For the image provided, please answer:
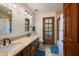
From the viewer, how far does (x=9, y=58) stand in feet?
4.23

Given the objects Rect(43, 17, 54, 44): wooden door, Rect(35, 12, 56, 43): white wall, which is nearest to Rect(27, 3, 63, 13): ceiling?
Rect(35, 12, 56, 43): white wall

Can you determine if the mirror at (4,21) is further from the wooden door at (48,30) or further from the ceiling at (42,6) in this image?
the wooden door at (48,30)

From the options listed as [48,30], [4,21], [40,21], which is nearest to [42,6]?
[40,21]

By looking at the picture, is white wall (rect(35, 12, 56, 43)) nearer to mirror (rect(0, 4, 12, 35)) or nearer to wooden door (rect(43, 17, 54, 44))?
wooden door (rect(43, 17, 54, 44))

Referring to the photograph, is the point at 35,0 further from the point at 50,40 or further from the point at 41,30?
the point at 50,40

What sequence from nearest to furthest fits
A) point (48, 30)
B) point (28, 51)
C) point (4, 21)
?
1. point (4, 21)
2. point (28, 51)
3. point (48, 30)

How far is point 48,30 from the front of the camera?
19.4 feet

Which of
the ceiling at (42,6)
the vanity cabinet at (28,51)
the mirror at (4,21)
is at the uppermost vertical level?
the ceiling at (42,6)

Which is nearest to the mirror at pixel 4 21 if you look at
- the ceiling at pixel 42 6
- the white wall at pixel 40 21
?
the ceiling at pixel 42 6

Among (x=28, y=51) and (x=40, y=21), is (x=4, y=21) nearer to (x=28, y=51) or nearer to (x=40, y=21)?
(x=28, y=51)

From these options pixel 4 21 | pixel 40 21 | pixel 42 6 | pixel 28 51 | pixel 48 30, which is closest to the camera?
pixel 4 21

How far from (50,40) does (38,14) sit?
165 centimetres

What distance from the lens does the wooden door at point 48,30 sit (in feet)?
18.2

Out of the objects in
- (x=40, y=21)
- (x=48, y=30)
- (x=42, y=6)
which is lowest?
(x=48, y=30)
